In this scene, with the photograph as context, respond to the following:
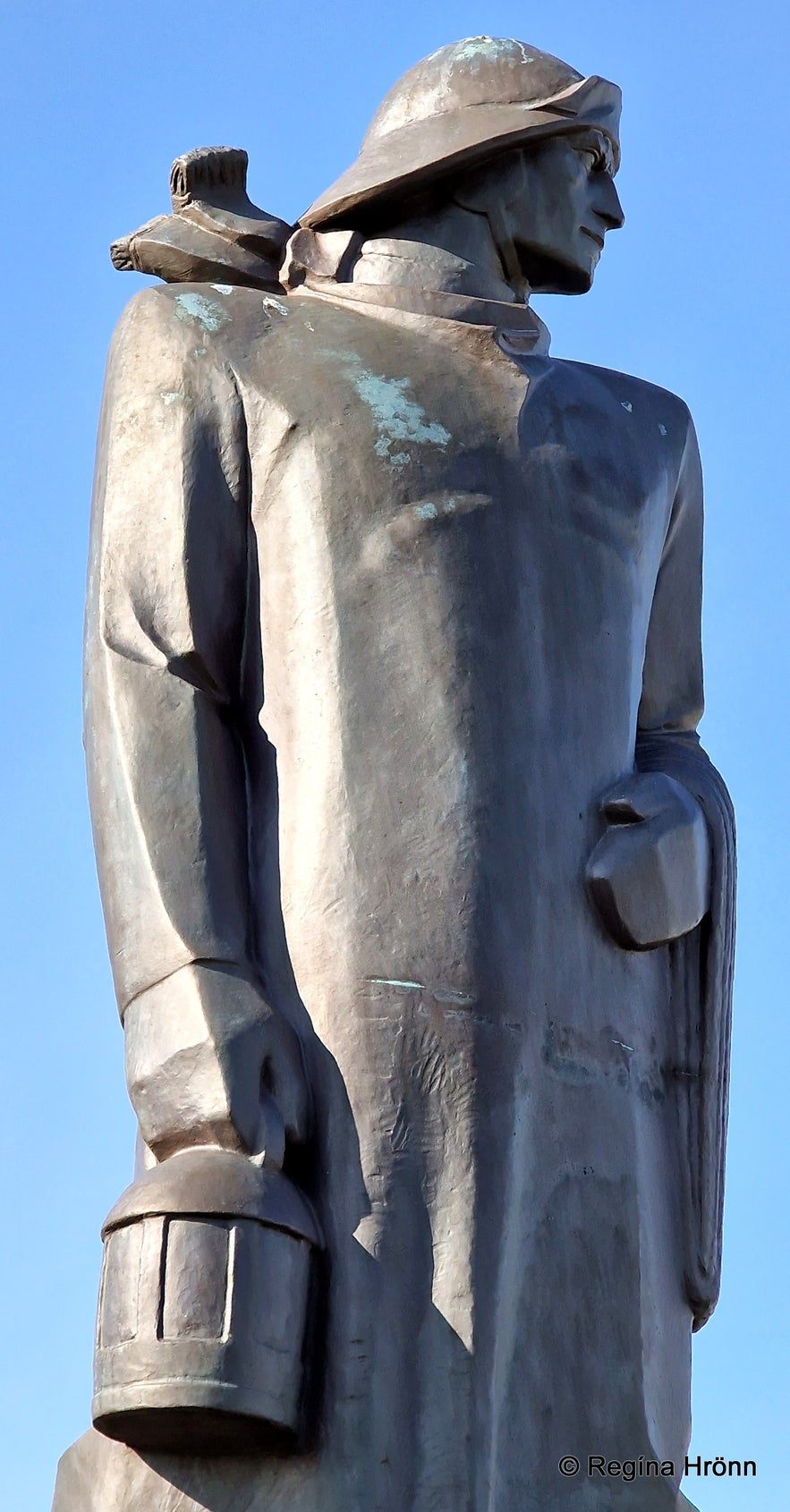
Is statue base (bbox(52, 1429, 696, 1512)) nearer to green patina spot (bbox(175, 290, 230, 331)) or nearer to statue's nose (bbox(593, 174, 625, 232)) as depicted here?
green patina spot (bbox(175, 290, 230, 331))

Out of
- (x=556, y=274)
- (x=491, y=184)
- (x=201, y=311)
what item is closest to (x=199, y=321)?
(x=201, y=311)

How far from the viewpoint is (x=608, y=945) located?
781cm

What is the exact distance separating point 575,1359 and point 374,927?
3.75 ft

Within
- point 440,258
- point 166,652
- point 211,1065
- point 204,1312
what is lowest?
point 204,1312

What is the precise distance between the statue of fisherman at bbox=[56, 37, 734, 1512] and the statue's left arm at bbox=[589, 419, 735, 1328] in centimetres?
1

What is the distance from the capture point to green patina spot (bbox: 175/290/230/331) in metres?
8.02

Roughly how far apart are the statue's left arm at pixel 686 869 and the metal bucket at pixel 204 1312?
131 cm

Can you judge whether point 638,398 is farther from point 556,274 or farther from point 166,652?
point 166,652

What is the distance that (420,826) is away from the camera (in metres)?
7.48

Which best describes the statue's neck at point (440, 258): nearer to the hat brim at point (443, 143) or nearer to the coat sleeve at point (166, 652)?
the hat brim at point (443, 143)

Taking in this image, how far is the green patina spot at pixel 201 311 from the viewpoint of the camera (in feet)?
26.3

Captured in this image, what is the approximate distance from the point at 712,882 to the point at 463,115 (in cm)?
223

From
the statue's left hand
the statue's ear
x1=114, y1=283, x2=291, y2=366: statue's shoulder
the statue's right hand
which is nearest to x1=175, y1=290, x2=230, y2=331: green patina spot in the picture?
x1=114, y1=283, x2=291, y2=366: statue's shoulder

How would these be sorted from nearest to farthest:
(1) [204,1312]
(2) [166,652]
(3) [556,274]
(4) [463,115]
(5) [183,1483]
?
(1) [204,1312]
(5) [183,1483]
(2) [166,652]
(4) [463,115]
(3) [556,274]
